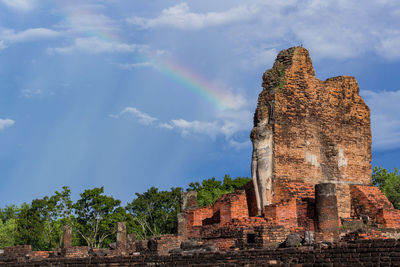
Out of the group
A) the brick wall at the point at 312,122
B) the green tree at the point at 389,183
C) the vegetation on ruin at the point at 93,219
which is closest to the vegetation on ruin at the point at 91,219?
the vegetation on ruin at the point at 93,219

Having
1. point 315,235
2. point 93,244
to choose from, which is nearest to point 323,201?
point 315,235

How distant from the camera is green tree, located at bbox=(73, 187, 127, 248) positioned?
139ft

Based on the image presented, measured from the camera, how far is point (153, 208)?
156 ft

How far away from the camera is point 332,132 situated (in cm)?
2014

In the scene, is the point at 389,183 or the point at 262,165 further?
the point at 389,183

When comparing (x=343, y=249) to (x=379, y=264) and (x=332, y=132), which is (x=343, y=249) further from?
(x=332, y=132)

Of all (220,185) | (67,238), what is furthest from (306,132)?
(220,185)

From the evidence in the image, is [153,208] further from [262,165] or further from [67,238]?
[262,165]

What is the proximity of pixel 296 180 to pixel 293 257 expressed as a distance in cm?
750

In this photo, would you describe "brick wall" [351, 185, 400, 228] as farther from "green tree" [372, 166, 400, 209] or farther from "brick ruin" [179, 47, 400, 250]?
"green tree" [372, 166, 400, 209]

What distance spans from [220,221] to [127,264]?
537 centimetres

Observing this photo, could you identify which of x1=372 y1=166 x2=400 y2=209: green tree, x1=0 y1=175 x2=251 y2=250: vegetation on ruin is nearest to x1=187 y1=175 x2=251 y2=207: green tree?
x1=0 y1=175 x2=251 y2=250: vegetation on ruin

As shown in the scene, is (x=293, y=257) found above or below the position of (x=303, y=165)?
below

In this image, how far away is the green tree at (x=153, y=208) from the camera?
46469 mm
